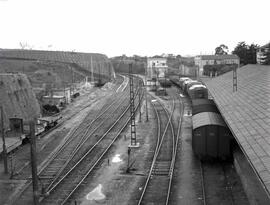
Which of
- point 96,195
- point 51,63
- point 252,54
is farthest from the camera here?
point 51,63

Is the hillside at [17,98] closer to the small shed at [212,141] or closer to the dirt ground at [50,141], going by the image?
the dirt ground at [50,141]

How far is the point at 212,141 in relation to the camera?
20.3m

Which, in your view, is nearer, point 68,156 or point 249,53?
point 68,156

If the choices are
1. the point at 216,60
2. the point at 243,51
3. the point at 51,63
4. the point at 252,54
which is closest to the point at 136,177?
the point at 252,54

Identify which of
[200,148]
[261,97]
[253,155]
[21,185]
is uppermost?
[261,97]

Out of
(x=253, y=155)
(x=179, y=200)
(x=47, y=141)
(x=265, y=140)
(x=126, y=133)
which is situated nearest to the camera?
(x=253, y=155)

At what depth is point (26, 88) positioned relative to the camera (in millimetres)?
40406

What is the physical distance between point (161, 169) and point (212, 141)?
3.68 metres

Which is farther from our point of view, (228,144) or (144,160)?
(144,160)

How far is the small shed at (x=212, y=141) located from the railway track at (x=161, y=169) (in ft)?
7.26

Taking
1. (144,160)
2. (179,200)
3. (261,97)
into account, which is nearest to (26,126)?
(144,160)

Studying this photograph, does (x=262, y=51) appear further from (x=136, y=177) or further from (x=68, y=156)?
(x=136, y=177)

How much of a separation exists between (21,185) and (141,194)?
720 centimetres

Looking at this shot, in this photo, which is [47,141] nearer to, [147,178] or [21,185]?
[21,185]
